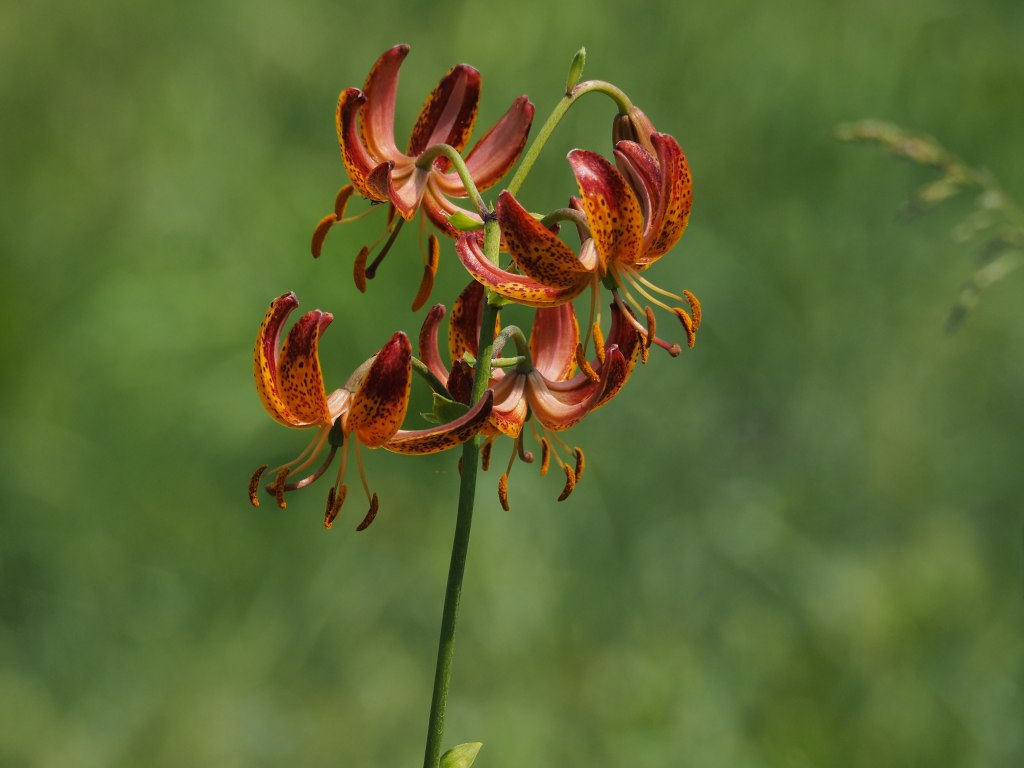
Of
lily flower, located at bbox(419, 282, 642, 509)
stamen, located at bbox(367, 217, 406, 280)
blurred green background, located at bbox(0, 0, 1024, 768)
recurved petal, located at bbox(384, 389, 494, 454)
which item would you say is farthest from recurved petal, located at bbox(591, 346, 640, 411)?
blurred green background, located at bbox(0, 0, 1024, 768)

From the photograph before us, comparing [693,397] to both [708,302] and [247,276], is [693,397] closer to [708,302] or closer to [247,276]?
[708,302]

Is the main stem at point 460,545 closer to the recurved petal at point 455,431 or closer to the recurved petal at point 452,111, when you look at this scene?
the recurved petal at point 455,431

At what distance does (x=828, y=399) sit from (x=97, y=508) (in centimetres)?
142

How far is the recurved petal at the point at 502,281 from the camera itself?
105 centimetres

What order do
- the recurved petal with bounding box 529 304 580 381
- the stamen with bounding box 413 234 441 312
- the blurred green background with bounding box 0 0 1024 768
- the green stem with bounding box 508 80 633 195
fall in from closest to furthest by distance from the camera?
the green stem with bounding box 508 80 633 195 → the stamen with bounding box 413 234 441 312 → the recurved petal with bounding box 529 304 580 381 → the blurred green background with bounding box 0 0 1024 768

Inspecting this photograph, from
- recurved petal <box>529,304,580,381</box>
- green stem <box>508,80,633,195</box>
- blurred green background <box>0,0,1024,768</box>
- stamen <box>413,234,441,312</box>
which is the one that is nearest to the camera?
green stem <box>508,80,633,195</box>

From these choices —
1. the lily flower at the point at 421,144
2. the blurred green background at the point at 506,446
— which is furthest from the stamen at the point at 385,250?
the blurred green background at the point at 506,446

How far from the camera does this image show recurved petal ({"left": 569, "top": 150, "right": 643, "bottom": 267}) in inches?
41.7

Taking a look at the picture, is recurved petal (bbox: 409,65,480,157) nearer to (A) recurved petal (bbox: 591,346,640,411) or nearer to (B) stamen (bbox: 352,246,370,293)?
(B) stamen (bbox: 352,246,370,293)

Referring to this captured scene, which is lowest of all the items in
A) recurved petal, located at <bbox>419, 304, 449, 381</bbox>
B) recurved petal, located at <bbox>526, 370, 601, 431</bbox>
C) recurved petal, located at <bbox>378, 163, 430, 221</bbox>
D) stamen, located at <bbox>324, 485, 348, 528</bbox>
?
stamen, located at <bbox>324, 485, 348, 528</bbox>

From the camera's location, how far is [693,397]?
108 inches

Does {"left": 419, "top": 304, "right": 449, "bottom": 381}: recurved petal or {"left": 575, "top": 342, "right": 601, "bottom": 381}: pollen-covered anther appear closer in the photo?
{"left": 575, "top": 342, "right": 601, "bottom": 381}: pollen-covered anther

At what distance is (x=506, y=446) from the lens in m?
2.69

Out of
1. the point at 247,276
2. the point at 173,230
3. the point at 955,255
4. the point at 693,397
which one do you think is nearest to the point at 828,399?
the point at 693,397
